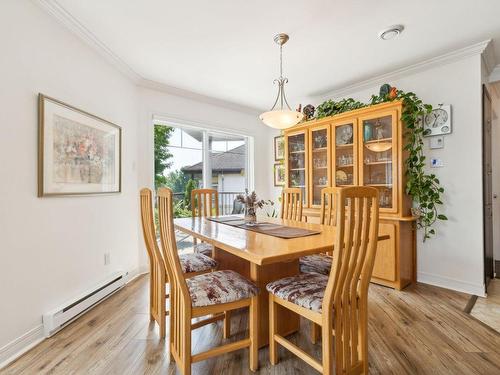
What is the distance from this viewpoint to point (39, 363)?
1610mm

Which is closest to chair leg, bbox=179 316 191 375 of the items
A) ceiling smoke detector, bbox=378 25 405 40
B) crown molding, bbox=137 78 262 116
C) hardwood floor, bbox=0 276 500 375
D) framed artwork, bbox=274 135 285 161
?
hardwood floor, bbox=0 276 500 375

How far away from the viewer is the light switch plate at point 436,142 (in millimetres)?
2773

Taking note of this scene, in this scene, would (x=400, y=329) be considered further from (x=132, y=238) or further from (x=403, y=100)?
(x=132, y=238)

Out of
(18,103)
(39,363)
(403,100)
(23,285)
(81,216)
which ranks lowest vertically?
(39,363)

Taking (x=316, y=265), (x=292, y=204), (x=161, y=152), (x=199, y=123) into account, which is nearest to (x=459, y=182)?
(x=292, y=204)

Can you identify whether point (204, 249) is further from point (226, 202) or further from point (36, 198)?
point (226, 202)

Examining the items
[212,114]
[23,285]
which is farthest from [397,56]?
[23,285]

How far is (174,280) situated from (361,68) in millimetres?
2903

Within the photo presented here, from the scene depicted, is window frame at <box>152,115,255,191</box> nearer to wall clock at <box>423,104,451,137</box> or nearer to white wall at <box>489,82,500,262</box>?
wall clock at <box>423,104,451,137</box>

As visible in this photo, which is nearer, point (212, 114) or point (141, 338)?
point (141, 338)

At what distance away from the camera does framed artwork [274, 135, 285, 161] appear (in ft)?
15.3

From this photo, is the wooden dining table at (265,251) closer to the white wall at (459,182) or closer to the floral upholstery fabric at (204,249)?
the floral upholstery fabric at (204,249)

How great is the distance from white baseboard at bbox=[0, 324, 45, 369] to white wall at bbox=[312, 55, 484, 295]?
3.53 metres

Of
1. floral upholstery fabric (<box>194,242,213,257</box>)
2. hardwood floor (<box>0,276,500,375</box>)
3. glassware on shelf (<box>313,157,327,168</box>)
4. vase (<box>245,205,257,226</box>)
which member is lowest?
hardwood floor (<box>0,276,500,375</box>)
